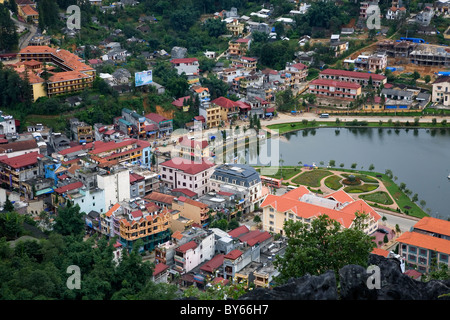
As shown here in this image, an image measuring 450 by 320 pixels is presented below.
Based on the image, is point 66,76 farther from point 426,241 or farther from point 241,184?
point 426,241

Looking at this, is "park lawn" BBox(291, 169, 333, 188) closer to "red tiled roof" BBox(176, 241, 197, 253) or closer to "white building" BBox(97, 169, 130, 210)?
"white building" BBox(97, 169, 130, 210)

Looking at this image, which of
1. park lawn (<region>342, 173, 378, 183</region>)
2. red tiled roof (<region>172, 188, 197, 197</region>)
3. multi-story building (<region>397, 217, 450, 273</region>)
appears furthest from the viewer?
park lawn (<region>342, 173, 378, 183</region>)

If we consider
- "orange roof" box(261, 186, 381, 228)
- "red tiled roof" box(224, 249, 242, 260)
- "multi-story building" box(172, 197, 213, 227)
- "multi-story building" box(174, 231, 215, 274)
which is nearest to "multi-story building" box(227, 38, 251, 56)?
"orange roof" box(261, 186, 381, 228)

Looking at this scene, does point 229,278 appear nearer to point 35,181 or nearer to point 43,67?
point 35,181

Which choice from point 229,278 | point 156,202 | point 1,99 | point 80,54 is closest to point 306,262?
point 229,278

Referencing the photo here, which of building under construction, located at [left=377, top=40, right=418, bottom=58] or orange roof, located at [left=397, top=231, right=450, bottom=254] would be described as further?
building under construction, located at [left=377, top=40, right=418, bottom=58]

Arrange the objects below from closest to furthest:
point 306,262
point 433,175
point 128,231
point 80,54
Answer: point 306,262 → point 128,231 → point 433,175 → point 80,54

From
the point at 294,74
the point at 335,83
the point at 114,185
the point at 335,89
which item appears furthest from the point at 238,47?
the point at 114,185
